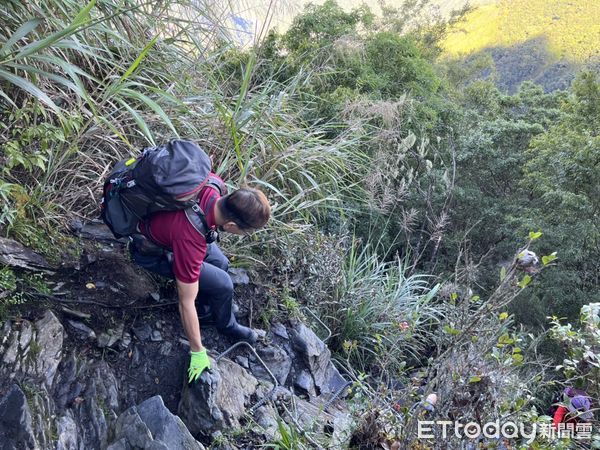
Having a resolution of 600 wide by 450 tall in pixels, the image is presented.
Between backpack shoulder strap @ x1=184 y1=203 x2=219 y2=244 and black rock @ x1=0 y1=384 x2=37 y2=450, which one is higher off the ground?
backpack shoulder strap @ x1=184 y1=203 x2=219 y2=244

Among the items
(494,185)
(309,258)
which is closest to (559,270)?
(494,185)

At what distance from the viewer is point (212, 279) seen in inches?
117

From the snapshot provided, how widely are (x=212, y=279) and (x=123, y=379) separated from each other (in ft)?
2.36

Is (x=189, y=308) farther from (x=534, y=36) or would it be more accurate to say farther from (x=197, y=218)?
(x=534, y=36)

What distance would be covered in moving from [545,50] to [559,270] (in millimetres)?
37088

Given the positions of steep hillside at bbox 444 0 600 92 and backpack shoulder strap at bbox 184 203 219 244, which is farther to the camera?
steep hillside at bbox 444 0 600 92

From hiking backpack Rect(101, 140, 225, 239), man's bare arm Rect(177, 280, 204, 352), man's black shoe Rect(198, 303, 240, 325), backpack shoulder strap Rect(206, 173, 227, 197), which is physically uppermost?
hiking backpack Rect(101, 140, 225, 239)

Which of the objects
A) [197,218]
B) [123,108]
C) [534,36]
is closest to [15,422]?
[197,218]

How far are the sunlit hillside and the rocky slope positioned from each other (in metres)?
37.9

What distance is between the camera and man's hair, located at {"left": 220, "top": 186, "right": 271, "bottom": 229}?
2.54 metres

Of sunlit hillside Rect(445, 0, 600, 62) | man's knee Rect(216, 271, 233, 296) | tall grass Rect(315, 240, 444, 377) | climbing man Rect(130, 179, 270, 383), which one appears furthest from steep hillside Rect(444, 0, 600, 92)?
climbing man Rect(130, 179, 270, 383)

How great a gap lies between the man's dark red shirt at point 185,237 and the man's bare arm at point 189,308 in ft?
0.13

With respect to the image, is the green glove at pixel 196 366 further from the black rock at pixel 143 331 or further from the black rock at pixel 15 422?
the black rock at pixel 15 422

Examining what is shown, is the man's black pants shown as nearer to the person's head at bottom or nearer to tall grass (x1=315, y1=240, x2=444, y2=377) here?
the person's head at bottom
